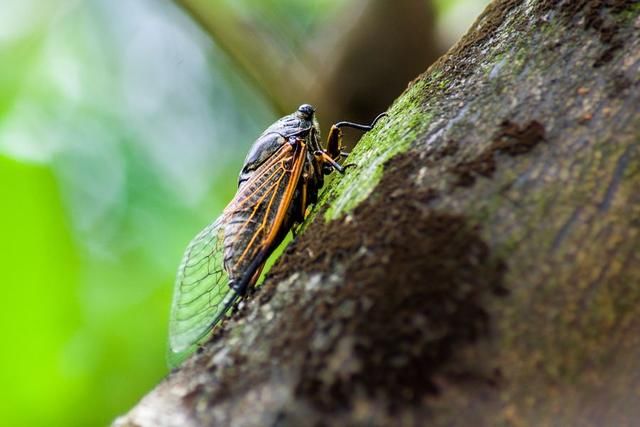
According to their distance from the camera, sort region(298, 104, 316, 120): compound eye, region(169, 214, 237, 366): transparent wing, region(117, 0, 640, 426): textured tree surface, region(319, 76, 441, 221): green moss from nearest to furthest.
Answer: region(117, 0, 640, 426): textured tree surface → region(319, 76, 441, 221): green moss → region(169, 214, 237, 366): transparent wing → region(298, 104, 316, 120): compound eye

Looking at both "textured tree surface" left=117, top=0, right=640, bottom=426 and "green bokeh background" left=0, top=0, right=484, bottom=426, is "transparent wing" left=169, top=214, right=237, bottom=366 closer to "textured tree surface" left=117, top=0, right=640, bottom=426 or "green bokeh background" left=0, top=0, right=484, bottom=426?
"textured tree surface" left=117, top=0, right=640, bottom=426

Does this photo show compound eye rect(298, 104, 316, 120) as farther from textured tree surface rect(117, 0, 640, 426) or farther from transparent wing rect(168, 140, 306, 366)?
textured tree surface rect(117, 0, 640, 426)

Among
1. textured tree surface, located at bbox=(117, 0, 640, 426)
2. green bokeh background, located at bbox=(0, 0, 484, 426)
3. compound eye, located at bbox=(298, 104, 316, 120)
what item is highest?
green bokeh background, located at bbox=(0, 0, 484, 426)

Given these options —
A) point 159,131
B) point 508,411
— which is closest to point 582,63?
point 508,411

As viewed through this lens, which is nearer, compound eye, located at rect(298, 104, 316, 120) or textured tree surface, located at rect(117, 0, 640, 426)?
textured tree surface, located at rect(117, 0, 640, 426)

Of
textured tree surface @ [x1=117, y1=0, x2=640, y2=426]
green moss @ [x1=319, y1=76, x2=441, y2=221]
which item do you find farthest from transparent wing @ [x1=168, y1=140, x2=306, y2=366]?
textured tree surface @ [x1=117, y1=0, x2=640, y2=426]

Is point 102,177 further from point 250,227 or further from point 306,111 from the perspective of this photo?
point 250,227

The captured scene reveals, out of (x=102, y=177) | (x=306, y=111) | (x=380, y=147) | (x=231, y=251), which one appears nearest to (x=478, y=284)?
(x=380, y=147)

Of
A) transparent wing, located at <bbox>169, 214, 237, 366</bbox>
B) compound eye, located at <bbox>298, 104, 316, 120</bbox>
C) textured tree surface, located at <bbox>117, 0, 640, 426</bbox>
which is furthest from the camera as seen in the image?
compound eye, located at <bbox>298, 104, 316, 120</bbox>

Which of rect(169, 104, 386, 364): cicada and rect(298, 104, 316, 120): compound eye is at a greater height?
rect(298, 104, 316, 120): compound eye
